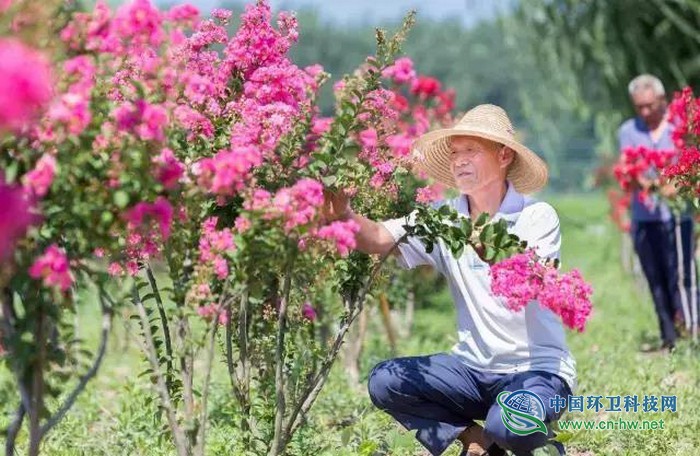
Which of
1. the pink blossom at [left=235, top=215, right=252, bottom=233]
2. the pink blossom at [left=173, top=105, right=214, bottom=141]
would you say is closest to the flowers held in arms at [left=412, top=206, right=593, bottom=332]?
the pink blossom at [left=235, top=215, right=252, bottom=233]

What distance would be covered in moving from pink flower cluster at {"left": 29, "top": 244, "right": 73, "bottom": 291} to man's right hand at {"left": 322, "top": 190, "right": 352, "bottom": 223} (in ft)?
2.64

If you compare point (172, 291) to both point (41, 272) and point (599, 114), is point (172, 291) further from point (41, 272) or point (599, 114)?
point (599, 114)

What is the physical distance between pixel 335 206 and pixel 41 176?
1.01 m

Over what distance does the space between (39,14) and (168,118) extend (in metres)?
0.45

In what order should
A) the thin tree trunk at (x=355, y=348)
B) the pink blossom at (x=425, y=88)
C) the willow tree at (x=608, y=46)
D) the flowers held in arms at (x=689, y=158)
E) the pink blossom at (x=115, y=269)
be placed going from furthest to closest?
the willow tree at (x=608, y=46)
the pink blossom at (x=425, y=88)
the thin tree trunk at (x=355, y=348)
the flowers held in arms at (x=689, y=158)
the pink blossom at (x=115, y=269)

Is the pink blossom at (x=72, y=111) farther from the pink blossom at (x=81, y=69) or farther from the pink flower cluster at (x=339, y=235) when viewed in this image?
the pink flower cluster at (x=339, y=235)

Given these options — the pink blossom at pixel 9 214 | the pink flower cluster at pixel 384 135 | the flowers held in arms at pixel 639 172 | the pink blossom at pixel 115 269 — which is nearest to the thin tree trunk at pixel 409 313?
the flowers held in arms at pixel 639 172

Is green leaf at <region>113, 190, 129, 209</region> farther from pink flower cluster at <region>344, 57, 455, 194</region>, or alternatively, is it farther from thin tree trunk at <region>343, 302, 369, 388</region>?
thin tree trunk at <region>343, 302, 369, 388</region>

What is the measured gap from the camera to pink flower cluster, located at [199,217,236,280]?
2.96m

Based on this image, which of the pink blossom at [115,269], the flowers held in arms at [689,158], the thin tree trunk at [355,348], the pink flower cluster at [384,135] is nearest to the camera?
the pink blossom at [115,269]

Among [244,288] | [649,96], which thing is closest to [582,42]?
[649,96]

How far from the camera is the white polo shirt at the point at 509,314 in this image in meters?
3.71

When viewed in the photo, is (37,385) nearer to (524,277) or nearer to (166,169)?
(166,169)

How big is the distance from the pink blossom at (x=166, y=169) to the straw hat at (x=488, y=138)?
1.28 metres
